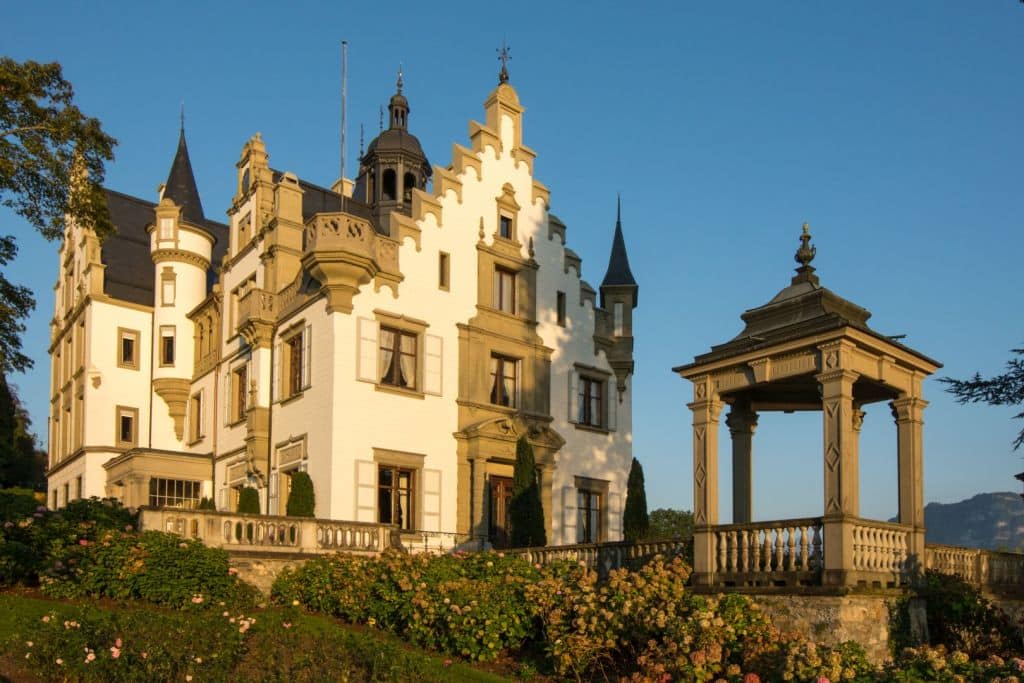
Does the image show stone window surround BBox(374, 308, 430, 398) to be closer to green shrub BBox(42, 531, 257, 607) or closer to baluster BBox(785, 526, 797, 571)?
green shrub BBox(42, 531, 257, 607)

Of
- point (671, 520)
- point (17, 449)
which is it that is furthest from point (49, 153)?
point (671, 520)

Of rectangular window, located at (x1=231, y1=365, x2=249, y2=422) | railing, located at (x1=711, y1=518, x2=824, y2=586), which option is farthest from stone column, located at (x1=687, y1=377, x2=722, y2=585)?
rectangular window, located at (x1=231, y1=365, x2=249, y2=422)

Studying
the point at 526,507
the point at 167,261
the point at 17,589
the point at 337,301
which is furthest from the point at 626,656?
the point at 167,261

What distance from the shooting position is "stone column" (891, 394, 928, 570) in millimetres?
16391

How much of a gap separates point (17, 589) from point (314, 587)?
5664mm

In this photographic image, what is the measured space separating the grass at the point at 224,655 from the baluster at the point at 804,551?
4896mm

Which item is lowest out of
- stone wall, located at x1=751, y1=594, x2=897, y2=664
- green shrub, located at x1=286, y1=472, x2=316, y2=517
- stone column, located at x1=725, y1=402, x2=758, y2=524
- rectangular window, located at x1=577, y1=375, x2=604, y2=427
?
stone wall, located at x1=751, y1=594, x2=897, y2=664

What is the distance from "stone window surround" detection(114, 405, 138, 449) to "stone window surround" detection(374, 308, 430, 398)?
16.8m

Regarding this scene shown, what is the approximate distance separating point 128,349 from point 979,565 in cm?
3517

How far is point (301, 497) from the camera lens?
28438mm

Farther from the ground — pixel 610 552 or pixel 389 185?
pixel 389 185

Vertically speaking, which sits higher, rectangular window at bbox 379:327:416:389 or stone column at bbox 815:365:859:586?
rectangular window at bbox 379:327:416:389

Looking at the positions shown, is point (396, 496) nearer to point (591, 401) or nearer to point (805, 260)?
point (591, 401)

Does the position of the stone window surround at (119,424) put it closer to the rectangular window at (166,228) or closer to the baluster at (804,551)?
the rectangular window at (166,228)
